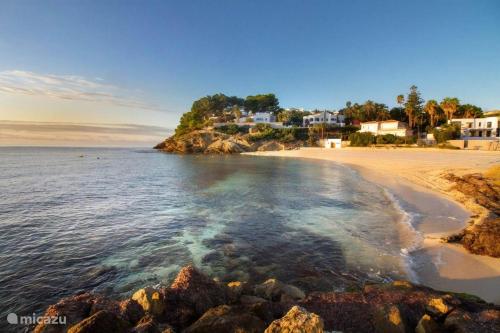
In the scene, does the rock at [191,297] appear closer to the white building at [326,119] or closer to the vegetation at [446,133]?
the vegetation at [446,133]

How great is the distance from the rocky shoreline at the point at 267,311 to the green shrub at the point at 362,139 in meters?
76.6

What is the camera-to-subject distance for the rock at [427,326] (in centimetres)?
554

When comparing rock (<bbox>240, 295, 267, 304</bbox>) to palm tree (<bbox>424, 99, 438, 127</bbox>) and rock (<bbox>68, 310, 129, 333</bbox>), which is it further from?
palm tree (<bbox>424, 99, 438, 127</bbox>)

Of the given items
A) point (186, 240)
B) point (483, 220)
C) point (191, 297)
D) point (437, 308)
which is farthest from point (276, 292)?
point (483, 220)

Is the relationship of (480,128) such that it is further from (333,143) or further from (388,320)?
(388,320)

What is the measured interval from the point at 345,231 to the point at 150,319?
1252 cm

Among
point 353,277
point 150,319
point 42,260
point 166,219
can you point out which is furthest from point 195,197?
point 150,319

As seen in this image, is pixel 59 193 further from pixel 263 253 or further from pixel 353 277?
pixel 353 277

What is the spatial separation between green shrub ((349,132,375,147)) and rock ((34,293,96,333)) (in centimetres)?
8145

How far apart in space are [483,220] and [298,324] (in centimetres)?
1677

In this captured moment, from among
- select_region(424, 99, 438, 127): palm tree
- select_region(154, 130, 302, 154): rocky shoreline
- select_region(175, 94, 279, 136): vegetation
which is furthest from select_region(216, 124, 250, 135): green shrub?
select_region(424, 99, 438, 127): palm tree

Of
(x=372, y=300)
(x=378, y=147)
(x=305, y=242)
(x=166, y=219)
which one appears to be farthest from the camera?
(x=378, y=147)

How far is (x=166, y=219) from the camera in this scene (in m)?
18.3

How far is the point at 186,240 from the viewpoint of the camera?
47.0 ft
